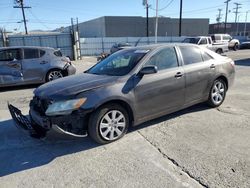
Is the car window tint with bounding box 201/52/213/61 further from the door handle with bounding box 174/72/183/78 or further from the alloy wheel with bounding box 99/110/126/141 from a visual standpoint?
the alloy wheel with bounding box 99/110/126/141

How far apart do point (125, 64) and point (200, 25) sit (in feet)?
191

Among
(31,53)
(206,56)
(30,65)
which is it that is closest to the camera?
Result: (206,56)

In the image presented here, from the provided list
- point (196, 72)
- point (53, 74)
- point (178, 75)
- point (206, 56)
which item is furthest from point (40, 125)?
point (53, 74)

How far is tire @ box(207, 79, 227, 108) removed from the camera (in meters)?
5.36

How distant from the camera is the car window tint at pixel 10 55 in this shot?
8531 millimetres

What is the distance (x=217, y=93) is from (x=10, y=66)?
697cm

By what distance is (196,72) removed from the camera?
4887mm

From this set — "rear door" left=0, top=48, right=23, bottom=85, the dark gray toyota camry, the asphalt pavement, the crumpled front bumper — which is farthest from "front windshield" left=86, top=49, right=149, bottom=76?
"rear door" left=0, top=48, right=23, bottom=85

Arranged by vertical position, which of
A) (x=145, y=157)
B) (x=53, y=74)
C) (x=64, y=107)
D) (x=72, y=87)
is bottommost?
(x=145, y=157)

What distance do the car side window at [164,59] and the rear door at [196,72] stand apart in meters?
0.25

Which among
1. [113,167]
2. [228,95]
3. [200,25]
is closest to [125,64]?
[113,167]

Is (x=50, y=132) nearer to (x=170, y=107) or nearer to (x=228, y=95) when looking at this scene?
(x=170, y=107)

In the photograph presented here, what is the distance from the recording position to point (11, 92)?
847 centimetres

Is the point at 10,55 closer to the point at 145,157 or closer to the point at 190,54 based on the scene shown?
the point at 190,54
